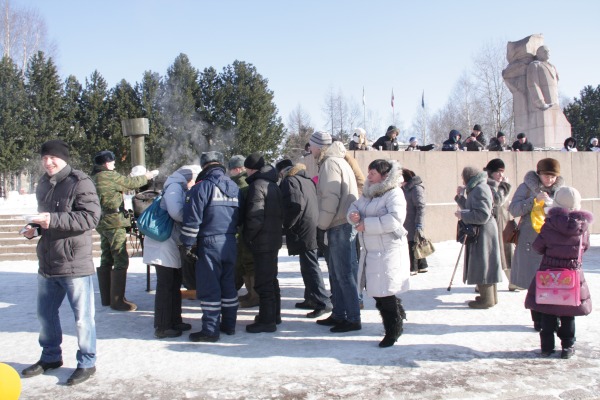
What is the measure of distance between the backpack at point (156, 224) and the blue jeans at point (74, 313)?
1024mm

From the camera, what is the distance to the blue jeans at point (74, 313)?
3848 millimetres

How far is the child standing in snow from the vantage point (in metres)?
4.08

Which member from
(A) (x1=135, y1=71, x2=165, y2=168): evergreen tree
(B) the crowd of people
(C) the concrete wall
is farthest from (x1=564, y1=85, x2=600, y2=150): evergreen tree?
(B) the crowd of people

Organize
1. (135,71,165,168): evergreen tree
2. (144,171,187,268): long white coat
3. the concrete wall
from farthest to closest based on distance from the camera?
(135,71,165,168): evergreen tree < the concrete wall < (144,171,187,268): long white coat

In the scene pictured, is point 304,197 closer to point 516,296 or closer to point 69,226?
point 69,226

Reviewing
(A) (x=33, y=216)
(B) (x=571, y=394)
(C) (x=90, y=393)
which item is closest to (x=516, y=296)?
(B) (x=571, y=394)

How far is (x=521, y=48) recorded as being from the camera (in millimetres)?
16484

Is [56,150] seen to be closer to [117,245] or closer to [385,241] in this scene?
[117,245]

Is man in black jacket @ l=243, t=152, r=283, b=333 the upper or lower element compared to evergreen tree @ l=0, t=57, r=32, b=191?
lower

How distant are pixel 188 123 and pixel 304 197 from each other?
36.8 metres

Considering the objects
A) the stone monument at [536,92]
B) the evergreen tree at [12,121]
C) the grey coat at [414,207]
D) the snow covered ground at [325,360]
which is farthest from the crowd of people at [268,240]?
the evergreen tree at [12,121]

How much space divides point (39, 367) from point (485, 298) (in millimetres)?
4445

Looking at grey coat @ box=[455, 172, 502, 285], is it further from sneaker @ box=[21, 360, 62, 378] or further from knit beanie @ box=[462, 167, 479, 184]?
sneaker @ box=[21, 360, 62, 378]

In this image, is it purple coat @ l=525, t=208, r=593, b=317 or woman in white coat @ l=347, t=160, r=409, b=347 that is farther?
woman in white coat @ l=347, t=160, r=409, b=347
